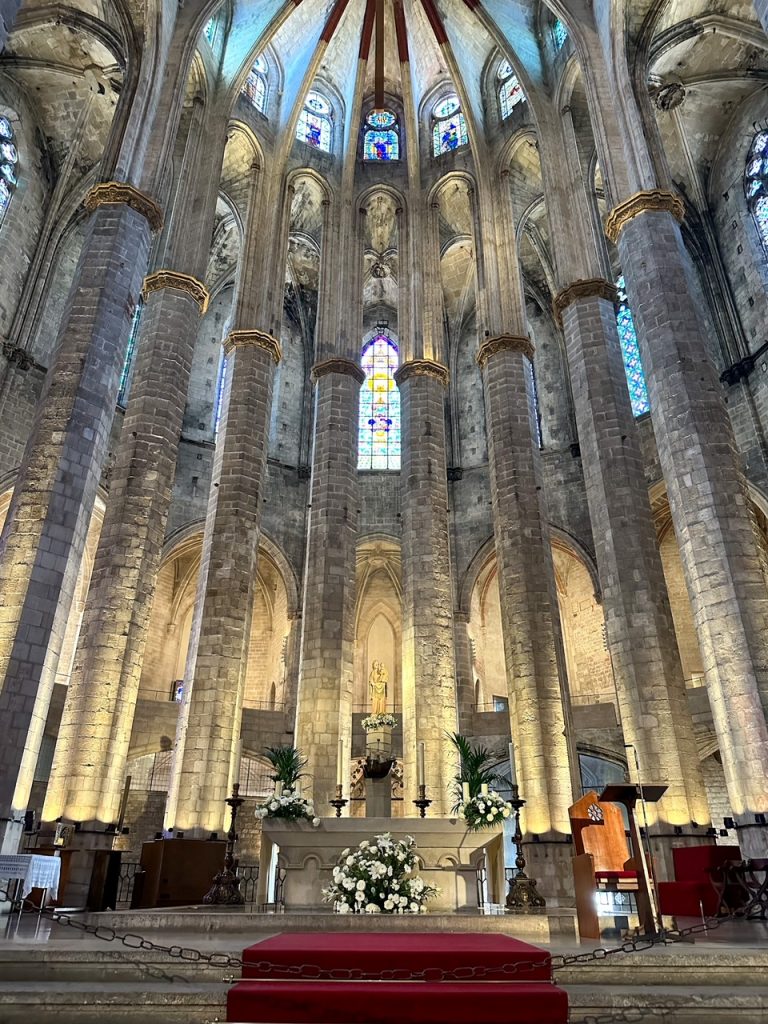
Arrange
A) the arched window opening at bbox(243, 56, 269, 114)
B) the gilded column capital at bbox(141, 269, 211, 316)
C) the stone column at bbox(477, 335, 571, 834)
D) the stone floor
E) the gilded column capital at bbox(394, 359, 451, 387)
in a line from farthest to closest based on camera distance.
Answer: the arched window opening at bbox(243, 56, 269, 114) < the gilded column capital at bbox(394, 359, 451, 387) < the gilded column capital at bbox(141, 269, 211, 316) < the stone column at bbox(477, 335, 571, 834) < the stone floor

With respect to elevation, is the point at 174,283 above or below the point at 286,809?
above

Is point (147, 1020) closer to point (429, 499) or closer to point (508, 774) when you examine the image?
point (429, 499)

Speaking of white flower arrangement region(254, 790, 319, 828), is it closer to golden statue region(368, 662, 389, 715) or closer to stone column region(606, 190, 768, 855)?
stone column region(606, 190, 768, 855)

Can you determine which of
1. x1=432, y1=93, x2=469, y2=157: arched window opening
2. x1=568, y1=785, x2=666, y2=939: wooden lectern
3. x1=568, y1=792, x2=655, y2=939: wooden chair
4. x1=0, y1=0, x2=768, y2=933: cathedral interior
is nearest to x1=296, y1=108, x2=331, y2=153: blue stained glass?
x1=0, y1=0, x2=768, y2=933: cathedral interior

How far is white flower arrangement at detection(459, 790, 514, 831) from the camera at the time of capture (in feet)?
31.5

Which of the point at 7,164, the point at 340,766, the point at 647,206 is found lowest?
the point at 340,766

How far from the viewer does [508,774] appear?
2164cm

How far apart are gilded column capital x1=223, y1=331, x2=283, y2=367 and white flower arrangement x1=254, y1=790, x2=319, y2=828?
11352 millimetres

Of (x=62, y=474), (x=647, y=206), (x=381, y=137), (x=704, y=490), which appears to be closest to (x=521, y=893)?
(x=704, y=490)

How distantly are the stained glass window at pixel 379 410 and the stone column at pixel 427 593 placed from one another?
606cm

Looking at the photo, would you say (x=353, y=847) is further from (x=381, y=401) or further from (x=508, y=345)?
(x=381, y=401)

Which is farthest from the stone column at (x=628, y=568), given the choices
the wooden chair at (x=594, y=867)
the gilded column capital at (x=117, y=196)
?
the gilded column capital at (x=117, y=196)

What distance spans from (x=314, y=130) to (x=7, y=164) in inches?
375

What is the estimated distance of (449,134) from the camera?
24250 millimetres
